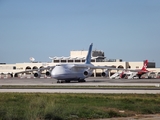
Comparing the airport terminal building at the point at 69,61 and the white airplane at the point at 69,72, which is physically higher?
the airport terminal building at the point at 69,61

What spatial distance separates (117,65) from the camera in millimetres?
141375

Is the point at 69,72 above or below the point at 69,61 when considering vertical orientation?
below

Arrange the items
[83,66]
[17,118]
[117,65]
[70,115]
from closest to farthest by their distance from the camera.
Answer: [17,118] < [70,115] < [83,66] < [117,65]

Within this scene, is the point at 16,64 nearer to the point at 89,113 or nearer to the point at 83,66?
the point at 83,66

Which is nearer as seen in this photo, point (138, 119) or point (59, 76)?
point (138, 119)

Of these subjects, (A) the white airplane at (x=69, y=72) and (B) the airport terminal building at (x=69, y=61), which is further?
(B) the airport terminal building at (x=69, y=61)

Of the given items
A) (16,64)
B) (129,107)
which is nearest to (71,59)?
(16,64)

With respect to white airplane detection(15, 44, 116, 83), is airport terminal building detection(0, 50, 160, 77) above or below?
above

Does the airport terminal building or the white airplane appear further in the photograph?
the airport terminal building

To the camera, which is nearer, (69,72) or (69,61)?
(69,72)

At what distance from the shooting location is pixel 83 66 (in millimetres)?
84938

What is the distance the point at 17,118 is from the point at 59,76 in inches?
2177

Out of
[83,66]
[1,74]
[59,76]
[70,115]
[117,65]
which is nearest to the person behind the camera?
[70,115]

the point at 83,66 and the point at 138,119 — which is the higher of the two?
the point at 83,66
